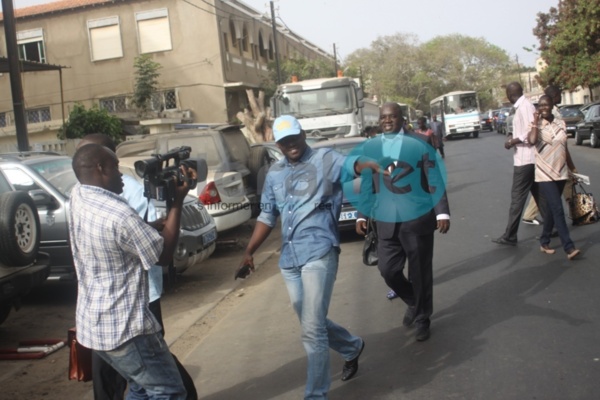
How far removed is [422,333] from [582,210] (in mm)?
3899

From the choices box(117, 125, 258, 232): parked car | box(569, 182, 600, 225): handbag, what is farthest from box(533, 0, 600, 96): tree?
box(569, 182, 600, 225): handbag

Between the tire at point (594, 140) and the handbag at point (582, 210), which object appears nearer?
the handbag at point (582, 210)

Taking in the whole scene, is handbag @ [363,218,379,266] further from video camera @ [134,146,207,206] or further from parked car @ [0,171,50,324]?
parked car @ [0,171,50,324]

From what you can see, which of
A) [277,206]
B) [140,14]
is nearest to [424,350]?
[277,206]

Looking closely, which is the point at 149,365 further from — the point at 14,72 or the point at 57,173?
the point at 14,72

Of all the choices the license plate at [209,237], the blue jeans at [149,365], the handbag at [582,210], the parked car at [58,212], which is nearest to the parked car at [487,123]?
the handbag at [582,210]

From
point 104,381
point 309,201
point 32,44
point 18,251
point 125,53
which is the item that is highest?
point 32,44

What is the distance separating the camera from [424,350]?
4984 mm

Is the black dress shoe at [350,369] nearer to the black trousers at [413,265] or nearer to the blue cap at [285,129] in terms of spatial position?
the black trousers at [413,265]

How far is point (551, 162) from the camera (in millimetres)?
7176

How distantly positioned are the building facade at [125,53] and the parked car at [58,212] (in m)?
21.0

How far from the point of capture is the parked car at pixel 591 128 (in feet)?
72.1

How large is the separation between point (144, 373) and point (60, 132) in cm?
1675

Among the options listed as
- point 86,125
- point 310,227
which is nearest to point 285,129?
point 310,227
